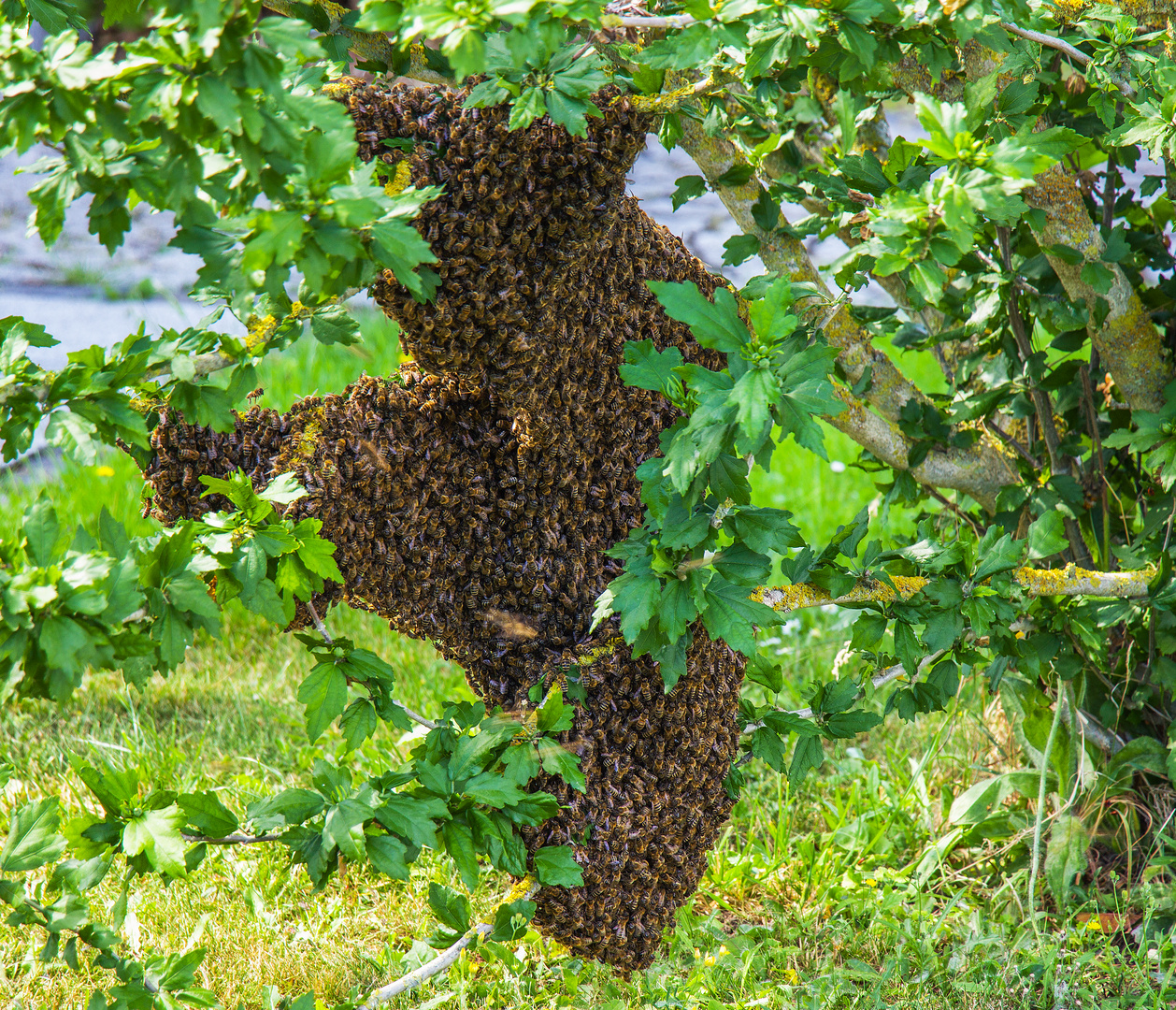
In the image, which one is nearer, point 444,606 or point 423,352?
point 423,352

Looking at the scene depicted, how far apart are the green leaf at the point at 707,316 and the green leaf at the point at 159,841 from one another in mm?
764

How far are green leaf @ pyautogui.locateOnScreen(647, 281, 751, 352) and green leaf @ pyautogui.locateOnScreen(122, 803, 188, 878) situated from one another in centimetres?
76

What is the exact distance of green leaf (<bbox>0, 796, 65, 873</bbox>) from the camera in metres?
1.10

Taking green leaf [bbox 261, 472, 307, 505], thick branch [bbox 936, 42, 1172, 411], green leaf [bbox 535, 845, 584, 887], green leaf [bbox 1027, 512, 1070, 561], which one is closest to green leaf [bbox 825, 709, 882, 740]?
green leaf [bbox 1027, 512, 1070, 561]

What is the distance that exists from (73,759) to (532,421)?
146cm

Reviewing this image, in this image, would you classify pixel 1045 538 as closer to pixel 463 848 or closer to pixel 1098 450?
pixel 1098 450

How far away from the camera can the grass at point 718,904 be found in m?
1.78

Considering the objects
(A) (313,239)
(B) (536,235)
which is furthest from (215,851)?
(A) (313,239)

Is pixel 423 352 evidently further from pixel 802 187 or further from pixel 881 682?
pixel 881 682

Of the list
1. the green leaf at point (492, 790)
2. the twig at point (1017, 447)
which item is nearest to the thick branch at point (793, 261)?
the twig at point (1017, 447)

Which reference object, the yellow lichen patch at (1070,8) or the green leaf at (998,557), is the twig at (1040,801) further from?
the yellow lichen patch at (1070,8)

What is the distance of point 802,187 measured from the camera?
1.68 meters

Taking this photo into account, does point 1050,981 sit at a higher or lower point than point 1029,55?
lower

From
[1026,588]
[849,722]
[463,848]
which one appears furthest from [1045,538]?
[463,848]
